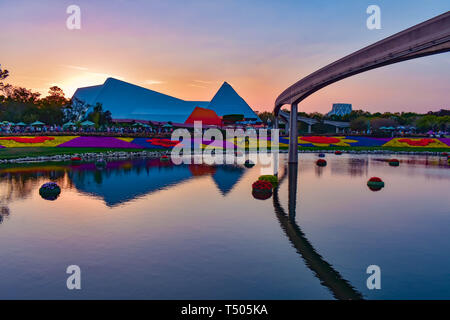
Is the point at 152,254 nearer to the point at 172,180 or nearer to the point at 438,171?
the point at 172,180

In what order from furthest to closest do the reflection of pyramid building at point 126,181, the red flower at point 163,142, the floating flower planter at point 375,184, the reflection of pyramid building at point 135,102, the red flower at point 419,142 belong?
the reflection of pyramid building at point 135,102
the red flower at point 419,142
the red flower at point 163,142
the floating flower planter at point 375,184
the reflection of pyramid building at point 126,181

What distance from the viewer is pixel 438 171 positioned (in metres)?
44.8

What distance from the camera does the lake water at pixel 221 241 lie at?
11.4 metres

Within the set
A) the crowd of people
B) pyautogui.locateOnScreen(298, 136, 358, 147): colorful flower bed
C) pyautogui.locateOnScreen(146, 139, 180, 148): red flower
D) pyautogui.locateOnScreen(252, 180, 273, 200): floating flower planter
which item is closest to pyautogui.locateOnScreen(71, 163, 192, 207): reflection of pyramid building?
pyautogui.locateOnScreen(252, 180, 273, 200): floating flower planter

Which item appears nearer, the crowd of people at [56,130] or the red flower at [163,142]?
the crowd of people at [56,130]

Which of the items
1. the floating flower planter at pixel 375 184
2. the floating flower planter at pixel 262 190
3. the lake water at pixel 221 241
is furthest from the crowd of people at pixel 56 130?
the floating flower planter at pixel 375 184

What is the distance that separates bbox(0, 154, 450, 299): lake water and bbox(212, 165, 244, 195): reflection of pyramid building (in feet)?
1.65

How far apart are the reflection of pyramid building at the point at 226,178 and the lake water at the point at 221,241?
50 centimetres

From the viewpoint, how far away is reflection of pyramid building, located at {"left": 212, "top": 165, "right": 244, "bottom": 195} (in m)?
31.6

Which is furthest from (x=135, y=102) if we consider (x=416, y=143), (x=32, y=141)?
(x=416, y=143)

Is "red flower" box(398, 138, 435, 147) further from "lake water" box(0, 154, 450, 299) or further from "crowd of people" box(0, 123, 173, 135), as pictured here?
"crowd of people" box(0, 123, 173, 135)

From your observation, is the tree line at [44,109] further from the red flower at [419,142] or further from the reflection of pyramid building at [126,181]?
the red flower at [419,142]
